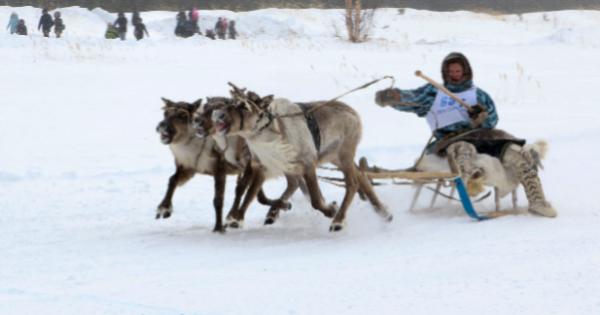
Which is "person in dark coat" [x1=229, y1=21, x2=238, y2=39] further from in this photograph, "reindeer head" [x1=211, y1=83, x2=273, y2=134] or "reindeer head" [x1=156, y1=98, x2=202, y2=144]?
"reindeer head" [x1=211, y1=83, x2=273, y2=134]

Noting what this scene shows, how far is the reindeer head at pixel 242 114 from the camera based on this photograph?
23.5 ft

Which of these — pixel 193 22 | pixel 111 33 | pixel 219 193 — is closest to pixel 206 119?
pixel 219 193

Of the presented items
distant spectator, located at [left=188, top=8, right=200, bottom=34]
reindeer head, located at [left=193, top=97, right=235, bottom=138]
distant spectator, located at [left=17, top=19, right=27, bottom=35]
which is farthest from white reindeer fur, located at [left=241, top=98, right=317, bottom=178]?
distant spectator, located at [left=188, top=8, right=200, bottom=34]

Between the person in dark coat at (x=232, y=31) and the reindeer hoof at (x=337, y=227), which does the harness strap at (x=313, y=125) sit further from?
the person in dark coat at (x=232, y=31)

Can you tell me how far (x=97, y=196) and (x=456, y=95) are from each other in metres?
4.03

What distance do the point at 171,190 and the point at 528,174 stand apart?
107 inches

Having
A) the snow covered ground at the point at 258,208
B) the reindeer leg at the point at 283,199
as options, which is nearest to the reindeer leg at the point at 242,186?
the snow covered ground at the point at 258,208

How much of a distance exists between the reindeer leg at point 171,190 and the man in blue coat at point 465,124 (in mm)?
1644

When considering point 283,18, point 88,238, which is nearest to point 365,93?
point 88,238

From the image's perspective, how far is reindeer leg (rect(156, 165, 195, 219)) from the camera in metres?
8.18

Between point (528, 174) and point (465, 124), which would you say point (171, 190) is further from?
point (528, 174)

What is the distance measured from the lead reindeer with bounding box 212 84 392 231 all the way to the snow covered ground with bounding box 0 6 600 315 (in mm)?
343

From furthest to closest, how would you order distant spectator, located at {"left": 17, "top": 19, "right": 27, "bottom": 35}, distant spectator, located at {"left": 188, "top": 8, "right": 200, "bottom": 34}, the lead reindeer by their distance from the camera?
1. distant spectator, located at {"left": 188, "top": 8, "right": 200, "bottom": 34}
2. distant spectator, located at {"left": 17, "top": 19, "right": 27, "bottom": 35}
3. the lead reindeer

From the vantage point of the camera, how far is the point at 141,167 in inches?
495
